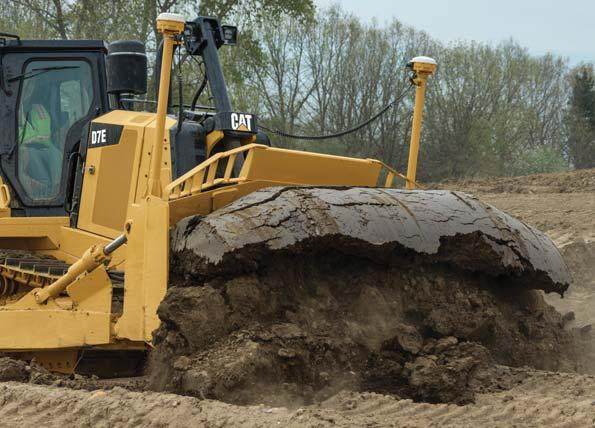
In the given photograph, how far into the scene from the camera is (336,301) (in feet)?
18.0

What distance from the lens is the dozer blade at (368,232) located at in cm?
522

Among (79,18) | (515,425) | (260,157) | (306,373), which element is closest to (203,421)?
(306,373)

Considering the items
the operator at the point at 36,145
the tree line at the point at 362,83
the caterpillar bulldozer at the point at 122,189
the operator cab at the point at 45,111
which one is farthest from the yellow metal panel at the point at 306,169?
the tree line at the point at 362,83

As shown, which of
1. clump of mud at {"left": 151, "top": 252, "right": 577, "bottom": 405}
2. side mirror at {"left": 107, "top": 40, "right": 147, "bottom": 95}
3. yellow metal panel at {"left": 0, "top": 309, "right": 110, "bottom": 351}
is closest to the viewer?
clump of mud at {"left": 151, "top": 252, "right": 577, "bottom": 405}

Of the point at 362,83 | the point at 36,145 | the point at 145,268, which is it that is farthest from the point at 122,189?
the point at 362,83

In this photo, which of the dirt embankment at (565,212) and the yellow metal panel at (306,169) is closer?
the yellow metal panel at (306,169)

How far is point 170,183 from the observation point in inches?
242

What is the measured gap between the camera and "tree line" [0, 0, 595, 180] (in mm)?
24766

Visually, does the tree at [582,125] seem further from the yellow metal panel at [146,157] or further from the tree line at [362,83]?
the yellow metal panel at [146,157]

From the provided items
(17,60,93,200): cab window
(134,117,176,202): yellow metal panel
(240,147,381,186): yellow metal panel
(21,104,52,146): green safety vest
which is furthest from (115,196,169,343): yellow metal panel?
(21,104,52,146): green safety vest

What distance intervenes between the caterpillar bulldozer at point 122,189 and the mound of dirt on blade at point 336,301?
0.03 meters

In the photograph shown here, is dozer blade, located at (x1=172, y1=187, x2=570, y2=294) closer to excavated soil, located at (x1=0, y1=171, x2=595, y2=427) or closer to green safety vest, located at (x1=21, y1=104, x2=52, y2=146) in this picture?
excavated soil, located at (x1=0, y1=171, x2=595, y2=427)

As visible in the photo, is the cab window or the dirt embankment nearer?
the cab window

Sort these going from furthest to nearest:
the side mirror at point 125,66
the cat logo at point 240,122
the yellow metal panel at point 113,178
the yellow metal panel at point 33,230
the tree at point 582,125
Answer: the tree at point 582,125, the yellow metal panel at point 33,230, the side mirror at point 125,66, the yellow metal panel at point 113,178, the cat logo at point 240,122
